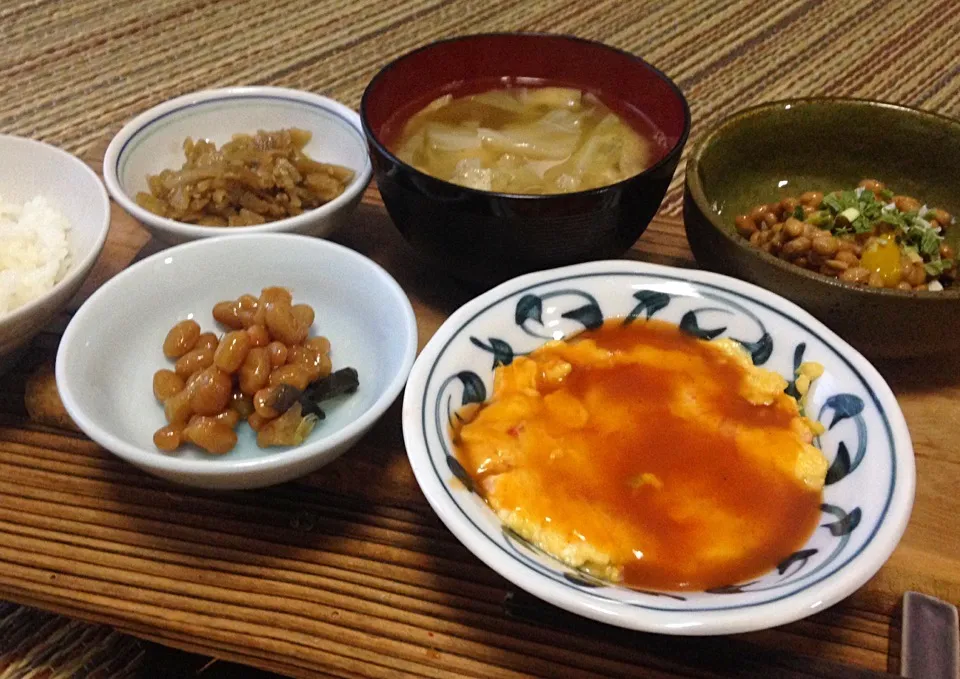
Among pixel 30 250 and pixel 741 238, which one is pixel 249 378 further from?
A: pixel 741 238

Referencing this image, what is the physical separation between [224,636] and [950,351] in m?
1.44

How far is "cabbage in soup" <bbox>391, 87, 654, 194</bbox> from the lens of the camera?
163 centimetres

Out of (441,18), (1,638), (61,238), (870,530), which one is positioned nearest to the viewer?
(870,530)

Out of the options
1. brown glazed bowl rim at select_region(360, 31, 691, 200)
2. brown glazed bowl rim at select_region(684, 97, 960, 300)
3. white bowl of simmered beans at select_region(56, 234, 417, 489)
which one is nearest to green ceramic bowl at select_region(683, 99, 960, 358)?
brown glazed bowl rim at select_region(684, 97, 960, 300)

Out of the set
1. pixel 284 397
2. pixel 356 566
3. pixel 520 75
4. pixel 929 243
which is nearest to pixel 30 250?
pixel 284 397

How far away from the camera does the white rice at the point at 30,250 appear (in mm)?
1558

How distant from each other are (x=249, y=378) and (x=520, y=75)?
100cm

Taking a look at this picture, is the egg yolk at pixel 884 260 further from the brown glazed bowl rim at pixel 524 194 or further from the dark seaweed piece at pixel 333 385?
the dark seaweed piece at pixel 333 385

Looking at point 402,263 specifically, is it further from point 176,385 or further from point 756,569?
point 756,569

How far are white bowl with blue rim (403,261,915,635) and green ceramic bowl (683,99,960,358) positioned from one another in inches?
2.3

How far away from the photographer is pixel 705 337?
147 centimetres

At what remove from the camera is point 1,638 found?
53.4 inches

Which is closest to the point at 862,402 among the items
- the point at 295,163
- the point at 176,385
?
the point at 176,385

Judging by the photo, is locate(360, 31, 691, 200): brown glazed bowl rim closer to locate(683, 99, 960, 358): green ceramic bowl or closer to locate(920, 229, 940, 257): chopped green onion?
locate(683, 99, 960, 358): green ceramic bowl
